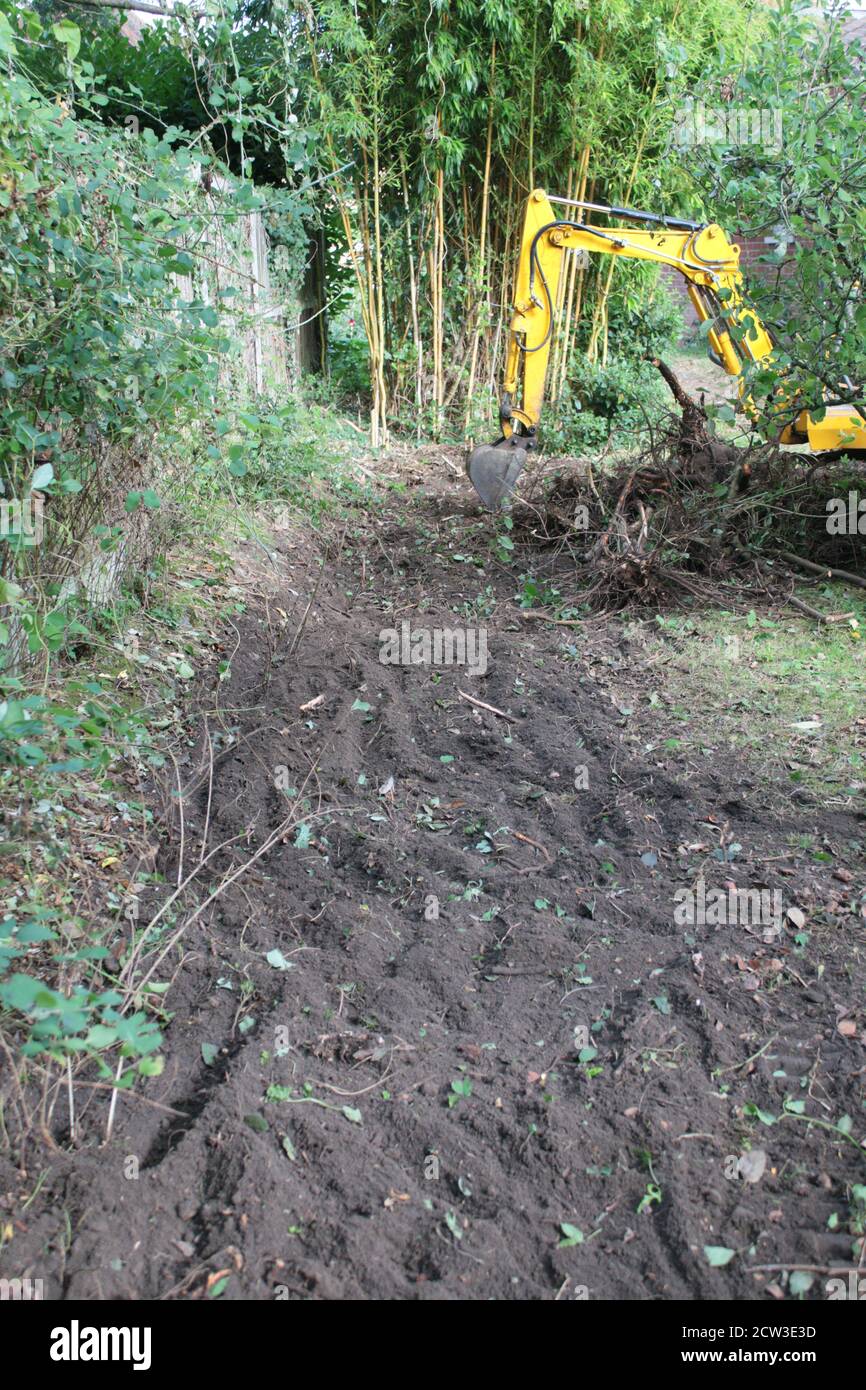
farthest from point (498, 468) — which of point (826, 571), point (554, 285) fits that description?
point (826, 571)

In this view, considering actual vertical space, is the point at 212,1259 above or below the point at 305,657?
below

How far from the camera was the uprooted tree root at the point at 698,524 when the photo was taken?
6.15 meters

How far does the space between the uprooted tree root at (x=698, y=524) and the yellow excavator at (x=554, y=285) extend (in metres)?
0.34

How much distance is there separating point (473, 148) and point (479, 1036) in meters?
8.91

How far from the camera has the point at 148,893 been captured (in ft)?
11.0

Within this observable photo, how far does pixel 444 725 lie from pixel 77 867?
1.84m

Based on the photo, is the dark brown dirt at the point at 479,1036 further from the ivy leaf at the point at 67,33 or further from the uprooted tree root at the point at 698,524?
the ivy leaf at the point at 67,33

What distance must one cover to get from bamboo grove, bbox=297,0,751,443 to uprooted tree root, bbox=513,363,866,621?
3429mm

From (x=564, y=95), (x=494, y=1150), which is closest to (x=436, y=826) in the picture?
(x=494, y=1150)

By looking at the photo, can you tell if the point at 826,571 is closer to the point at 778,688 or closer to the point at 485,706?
the point at 778,688

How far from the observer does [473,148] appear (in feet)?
30.9

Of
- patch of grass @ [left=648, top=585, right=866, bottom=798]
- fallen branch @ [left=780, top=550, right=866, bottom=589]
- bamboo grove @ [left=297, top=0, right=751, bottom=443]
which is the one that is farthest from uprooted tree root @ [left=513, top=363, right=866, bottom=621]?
bamboo grove @ [left=297, top=0, right=751, bottom=443]

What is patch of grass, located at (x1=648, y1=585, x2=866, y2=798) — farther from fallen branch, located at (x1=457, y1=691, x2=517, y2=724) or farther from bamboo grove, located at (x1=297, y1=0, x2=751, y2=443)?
bamboo grove, located at (x1=297, y1=0, x2=751, y2=443)
